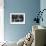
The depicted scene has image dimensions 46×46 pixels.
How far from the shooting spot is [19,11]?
538 centimetres

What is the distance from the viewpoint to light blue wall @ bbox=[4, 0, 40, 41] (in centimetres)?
535

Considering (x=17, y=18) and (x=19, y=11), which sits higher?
(x=19, y=11)

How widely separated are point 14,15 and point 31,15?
0.69 m

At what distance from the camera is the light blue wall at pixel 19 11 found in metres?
5.35

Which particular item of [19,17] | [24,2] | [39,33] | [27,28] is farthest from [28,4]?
[39,33]

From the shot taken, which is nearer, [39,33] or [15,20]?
[39,33]

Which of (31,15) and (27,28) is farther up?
(31,15)

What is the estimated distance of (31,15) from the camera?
543 cm

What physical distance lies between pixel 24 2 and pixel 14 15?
665mm

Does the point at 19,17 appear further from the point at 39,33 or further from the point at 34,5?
the point at 39,33

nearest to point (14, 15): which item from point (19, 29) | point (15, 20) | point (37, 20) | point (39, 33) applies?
point (15, 20)

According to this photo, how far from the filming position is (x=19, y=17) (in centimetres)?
544

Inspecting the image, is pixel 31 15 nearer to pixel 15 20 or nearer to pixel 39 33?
pixel 15 20

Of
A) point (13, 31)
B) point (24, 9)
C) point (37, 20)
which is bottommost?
point (13, 31)
